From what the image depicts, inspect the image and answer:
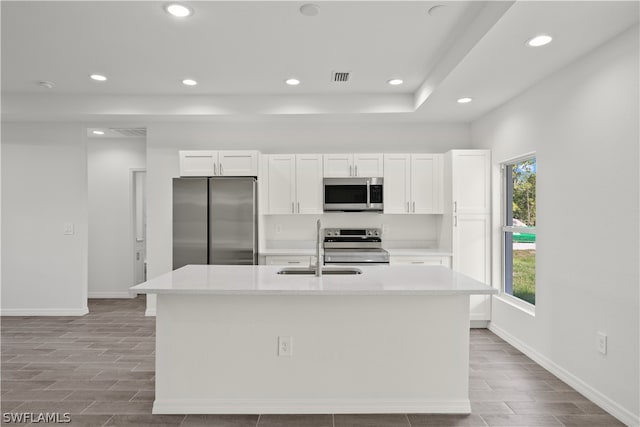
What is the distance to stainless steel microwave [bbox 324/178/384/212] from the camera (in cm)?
474

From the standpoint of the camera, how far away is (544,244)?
11.0 feet

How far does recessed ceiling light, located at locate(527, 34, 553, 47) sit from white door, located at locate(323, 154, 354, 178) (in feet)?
7.79

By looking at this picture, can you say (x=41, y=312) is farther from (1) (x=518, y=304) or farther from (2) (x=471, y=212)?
(1) (x=518, y=304)

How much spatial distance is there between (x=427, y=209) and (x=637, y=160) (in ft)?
8.23

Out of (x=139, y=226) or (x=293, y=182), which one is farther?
(x=139, y=226)

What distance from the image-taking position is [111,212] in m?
6.25

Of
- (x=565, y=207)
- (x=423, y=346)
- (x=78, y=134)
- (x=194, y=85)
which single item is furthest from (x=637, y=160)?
(x=78, y=134)

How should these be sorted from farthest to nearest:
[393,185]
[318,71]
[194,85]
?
[393,185] < [194,85] < [318,71]

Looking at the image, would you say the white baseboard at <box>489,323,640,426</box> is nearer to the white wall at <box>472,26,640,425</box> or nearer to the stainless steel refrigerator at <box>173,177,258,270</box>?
the white wall at <box>472,26,640,425</box>

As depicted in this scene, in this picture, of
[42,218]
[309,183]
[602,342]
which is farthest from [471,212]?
[42,218]

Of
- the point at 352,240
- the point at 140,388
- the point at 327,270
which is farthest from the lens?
the point at 352,240

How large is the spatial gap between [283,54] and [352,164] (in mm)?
1736

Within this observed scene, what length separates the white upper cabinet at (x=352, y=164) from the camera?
4.73 meters

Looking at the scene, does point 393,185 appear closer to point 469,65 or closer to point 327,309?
point 469,65
